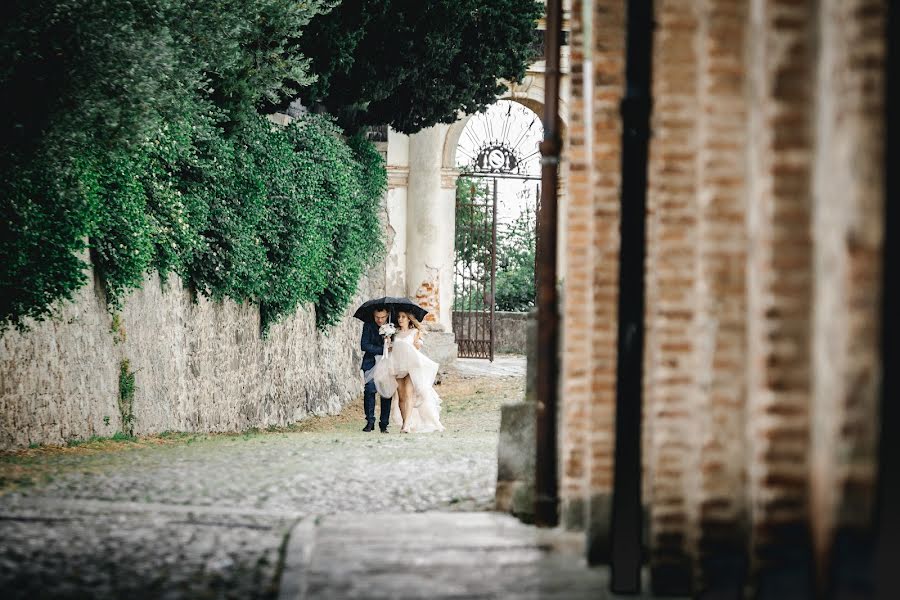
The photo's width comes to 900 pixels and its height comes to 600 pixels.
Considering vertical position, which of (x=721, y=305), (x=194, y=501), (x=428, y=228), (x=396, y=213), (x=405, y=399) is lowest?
(x=194, y=501)

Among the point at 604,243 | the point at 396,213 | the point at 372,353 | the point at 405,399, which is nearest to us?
the point at 604,243

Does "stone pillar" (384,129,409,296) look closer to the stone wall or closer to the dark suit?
the stone wall

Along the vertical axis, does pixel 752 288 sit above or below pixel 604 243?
below

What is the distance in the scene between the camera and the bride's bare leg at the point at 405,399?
14464 mm

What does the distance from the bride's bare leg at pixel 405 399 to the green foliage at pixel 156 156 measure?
2245 millimetres

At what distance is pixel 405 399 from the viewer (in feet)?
47.9

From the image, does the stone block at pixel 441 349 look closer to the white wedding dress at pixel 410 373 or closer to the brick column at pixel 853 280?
the white wedding dress at pixel 410 373

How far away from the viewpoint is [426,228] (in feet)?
78.6

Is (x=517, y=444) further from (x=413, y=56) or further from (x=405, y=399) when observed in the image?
(x=413, y=56)

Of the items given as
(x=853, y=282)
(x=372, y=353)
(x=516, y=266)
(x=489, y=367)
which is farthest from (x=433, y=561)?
(x=516, y=266)

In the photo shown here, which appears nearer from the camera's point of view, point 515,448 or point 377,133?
point 515,448

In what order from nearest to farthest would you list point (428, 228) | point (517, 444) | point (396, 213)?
point (517, 444), point (428, 228), point (396, 213)

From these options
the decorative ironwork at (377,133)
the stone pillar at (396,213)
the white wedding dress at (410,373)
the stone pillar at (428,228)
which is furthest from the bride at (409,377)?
the stone pillar at (396,213)

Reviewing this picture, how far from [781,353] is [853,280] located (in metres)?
0.67
